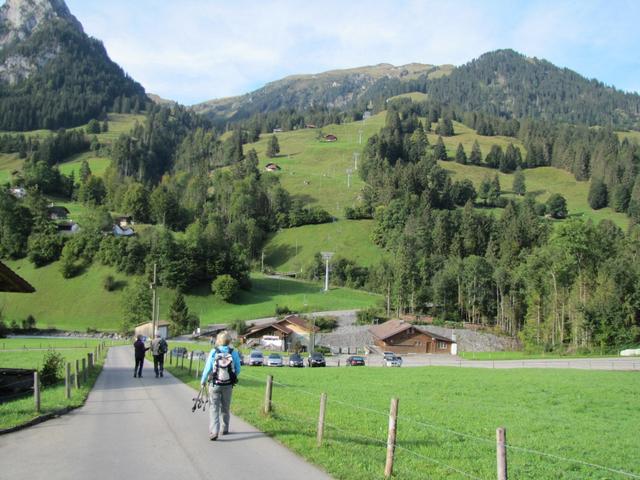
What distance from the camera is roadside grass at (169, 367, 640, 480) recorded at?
10609 mm

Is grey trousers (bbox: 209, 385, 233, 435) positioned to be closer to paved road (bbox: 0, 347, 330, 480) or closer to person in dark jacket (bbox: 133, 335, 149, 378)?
paved road (bbox: 0, 347, 330, 480)

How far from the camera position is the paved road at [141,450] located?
8.87 meters

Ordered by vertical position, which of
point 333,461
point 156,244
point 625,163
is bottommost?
point 333,461

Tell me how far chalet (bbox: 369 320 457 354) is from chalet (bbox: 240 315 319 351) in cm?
1188

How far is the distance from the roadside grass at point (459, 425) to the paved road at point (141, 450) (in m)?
0.72

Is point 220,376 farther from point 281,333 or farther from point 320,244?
point 320,244

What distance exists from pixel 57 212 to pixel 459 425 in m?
157

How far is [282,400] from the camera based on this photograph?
1936 centimetres

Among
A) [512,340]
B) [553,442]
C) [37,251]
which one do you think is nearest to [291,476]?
[553,442]

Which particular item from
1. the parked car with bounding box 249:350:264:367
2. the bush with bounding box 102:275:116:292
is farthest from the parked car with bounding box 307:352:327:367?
the bush with bounding box 102:275:116:292

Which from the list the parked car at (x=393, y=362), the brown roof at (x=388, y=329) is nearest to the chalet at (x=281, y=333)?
the brown roof at (x=388, y=329)

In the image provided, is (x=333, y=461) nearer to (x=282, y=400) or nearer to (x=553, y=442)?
(x=553, y=442)

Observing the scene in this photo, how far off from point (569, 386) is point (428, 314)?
8827 cm

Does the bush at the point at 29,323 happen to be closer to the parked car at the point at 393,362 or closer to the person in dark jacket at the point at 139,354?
the parked car at the point at 393,362
